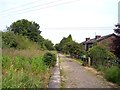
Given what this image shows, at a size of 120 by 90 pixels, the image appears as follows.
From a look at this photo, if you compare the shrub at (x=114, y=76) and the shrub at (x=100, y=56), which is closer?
the shrub at (x=114, y=76)

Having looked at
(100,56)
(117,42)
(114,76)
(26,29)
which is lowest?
(114,76)

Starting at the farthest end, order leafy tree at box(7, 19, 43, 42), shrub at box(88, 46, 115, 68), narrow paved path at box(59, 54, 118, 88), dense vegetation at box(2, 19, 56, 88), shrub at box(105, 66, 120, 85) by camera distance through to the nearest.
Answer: leafy tree at box(7, 19, 43, 42), shrub at box(88, 46, 115, 68), shrub at box(105, 66, 120, 85), narrow paved path at box(59, 54, 118, 88), dense vegetation at box(2, 19, 56, 88)

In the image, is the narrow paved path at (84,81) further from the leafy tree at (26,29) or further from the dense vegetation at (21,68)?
the leafy tree at (26,29)

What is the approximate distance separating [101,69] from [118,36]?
29.9ft

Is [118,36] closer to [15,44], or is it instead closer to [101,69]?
[101,69]

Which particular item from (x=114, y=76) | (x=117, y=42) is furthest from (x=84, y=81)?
(x=117, y=42)

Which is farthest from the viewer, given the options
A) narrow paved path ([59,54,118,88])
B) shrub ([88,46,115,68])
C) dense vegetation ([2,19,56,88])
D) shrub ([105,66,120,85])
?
shrub ([88,46,115,68])

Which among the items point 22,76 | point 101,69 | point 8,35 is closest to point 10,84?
point 22,76

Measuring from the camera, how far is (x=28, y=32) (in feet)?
247

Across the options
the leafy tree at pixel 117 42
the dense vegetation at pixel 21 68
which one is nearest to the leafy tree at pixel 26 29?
the dense vegetation at pixel 21 68

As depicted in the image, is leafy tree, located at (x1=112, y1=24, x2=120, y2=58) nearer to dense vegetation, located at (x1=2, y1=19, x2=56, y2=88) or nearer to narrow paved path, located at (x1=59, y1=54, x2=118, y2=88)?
narrow paved path, located at (x1=59, y1=54, x2=118, y2=88)

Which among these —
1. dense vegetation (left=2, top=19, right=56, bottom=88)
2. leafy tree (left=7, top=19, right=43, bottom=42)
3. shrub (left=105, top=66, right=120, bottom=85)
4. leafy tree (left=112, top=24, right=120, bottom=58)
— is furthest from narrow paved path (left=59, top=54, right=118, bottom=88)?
leafy tree (left=7, top=19, right=43, bottom=42)

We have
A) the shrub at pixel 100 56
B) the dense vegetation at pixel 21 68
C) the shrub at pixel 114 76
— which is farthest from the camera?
the shrub at pixel 100 56

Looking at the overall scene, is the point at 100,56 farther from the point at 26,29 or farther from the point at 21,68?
the point at 26,29
